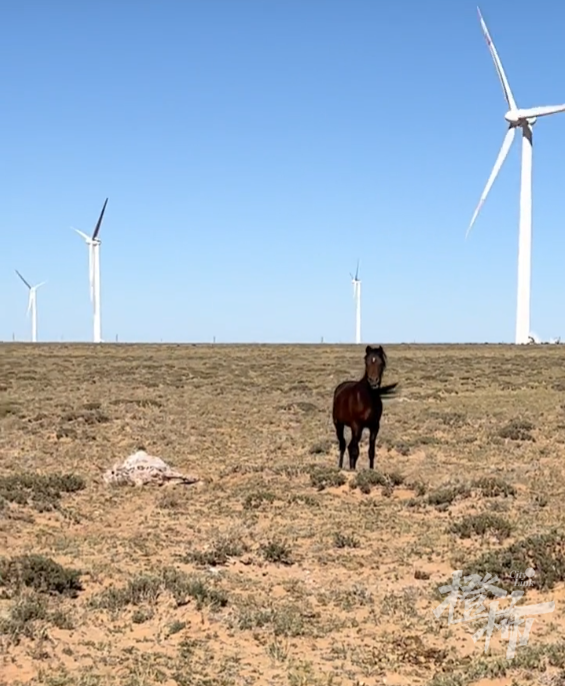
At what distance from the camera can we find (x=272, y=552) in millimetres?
10000

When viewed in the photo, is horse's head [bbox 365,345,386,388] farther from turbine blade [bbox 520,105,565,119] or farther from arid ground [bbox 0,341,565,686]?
turbine blade [bbox 520,105,565,119]

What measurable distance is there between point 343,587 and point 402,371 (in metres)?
39.9

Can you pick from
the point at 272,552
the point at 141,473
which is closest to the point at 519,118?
the point at 141,473

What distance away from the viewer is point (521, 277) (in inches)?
2596

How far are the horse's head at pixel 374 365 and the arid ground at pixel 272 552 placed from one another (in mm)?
1654

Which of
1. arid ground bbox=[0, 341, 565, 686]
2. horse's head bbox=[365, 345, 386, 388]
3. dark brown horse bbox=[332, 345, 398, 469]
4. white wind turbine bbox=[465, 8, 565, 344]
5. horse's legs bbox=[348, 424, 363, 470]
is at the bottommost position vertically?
arid ground bbox=[0, 341, 565, 686]

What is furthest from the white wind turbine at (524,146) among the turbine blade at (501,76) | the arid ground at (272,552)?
the arid ground at (272,552)

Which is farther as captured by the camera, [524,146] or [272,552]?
[524,146]

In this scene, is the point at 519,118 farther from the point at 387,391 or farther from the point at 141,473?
the point at 141,473

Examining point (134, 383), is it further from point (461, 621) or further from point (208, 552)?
point (461, 621)

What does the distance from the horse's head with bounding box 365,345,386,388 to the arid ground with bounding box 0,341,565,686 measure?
1654mm

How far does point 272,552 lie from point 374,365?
16.6 ft

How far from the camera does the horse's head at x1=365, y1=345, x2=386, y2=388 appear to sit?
14211mm

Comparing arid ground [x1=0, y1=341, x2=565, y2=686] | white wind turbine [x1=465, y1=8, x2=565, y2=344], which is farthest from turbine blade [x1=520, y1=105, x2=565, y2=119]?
arid ground [x1=0, y1=341, x2=565, y2=686]
